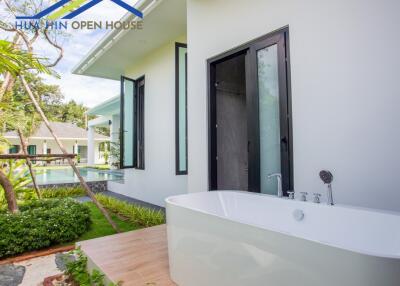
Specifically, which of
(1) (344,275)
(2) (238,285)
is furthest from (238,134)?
(1) (344,275)

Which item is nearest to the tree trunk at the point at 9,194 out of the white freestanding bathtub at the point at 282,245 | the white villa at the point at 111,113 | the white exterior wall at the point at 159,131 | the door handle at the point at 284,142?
the white exterior wall at the point at 159,131

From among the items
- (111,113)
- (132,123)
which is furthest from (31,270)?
(111,113)

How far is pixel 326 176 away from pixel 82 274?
2.44 meters

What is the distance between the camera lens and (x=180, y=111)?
4.84 meters

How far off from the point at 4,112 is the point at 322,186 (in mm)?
4355

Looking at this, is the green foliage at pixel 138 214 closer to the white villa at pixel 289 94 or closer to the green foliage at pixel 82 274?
the white villa at pixel 289 94

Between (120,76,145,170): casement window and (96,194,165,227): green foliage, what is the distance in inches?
37.2

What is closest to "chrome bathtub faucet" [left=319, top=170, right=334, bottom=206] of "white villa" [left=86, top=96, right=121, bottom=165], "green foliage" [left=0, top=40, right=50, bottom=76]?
"green foliage" [left=0, top=40, right=50, bottom=76]

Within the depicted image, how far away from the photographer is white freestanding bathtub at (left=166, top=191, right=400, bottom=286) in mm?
1087

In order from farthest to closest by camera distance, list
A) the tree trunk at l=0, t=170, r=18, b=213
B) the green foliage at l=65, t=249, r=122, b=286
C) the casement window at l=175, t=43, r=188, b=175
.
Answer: the casement window at l=175, t=43, r=188, b=175, the tree trunk at l=0, t=170, r=18, b=213, the green foliage at l=65, t=249, r=122, b=286

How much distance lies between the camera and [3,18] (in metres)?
4.95

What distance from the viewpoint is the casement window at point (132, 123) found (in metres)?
6.09

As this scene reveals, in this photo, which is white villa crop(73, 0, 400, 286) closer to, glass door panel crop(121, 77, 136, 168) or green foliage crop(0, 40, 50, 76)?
green foliage crop(0, 40, 50, 76)

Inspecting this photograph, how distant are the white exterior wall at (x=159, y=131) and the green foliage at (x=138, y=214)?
846 millimetres
